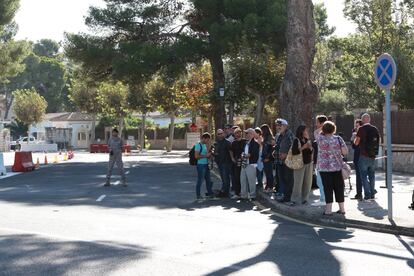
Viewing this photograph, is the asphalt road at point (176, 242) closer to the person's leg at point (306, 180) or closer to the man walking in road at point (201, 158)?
the man walking in road at point (201, 158)

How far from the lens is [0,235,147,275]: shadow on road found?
727 centimetres

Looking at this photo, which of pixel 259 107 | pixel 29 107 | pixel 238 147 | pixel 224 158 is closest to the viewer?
pixel 238 147

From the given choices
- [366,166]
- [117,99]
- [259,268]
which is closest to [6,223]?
[259,268]

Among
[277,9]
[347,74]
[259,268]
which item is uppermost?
[277,9]

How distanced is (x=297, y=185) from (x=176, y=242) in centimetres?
467

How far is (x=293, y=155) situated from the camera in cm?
1266

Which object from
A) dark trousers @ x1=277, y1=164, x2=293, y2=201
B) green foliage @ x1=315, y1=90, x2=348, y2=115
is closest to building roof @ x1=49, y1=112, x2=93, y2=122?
green foliage @ x1=315, y1=90, x2=348, y2=115

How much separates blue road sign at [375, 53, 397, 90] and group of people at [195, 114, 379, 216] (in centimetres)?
114

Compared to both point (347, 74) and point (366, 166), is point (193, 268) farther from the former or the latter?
point (347, 74)

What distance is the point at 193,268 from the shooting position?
24.1ft

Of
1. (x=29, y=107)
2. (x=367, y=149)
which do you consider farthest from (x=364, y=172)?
(x=29, y=107)

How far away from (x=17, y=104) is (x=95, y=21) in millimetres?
44403

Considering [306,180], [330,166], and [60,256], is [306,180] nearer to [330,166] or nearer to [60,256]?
[330,166]

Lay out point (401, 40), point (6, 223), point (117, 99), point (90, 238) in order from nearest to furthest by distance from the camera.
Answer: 1. point (90, 238)
2. point (6, 223)
3. point (401, 40)
4. point (117, 99)
